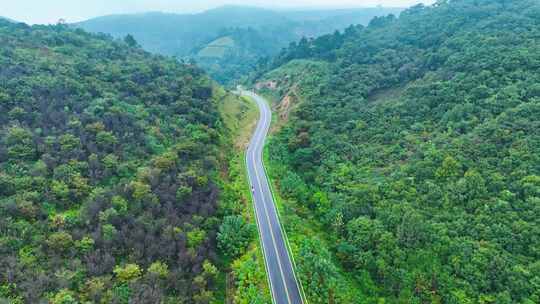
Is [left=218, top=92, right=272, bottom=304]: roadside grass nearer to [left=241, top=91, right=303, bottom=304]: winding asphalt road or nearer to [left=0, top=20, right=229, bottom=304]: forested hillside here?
[left=241, top=91, right=303, bottom=304]: winding asphalt road

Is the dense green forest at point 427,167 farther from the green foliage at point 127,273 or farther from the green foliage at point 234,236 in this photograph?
the green foliage at point 127,273

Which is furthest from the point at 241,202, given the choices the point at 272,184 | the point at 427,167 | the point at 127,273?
the point at 427,167

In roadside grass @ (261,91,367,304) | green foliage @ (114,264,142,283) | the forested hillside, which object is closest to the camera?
the forested hillside

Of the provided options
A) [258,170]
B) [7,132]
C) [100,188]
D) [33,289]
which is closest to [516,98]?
[258,170]

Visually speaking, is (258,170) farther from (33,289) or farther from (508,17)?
(508,17)

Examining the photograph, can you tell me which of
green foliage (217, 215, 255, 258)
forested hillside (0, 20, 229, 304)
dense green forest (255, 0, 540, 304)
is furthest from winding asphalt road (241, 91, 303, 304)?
forested hillside (0, 20, 229, 304)

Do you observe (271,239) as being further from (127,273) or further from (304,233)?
(127,273)
